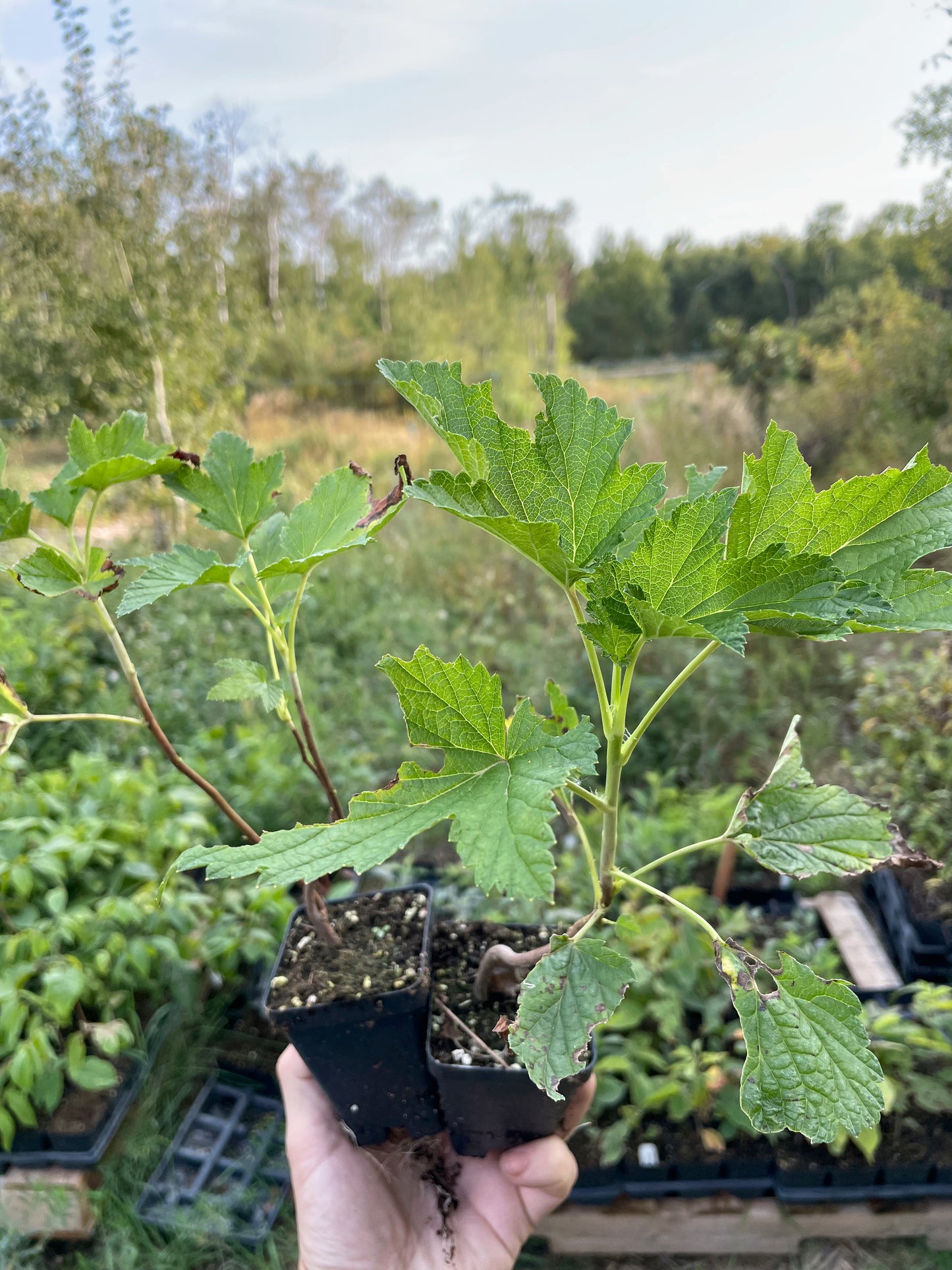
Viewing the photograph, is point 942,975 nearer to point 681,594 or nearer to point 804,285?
point 681,594

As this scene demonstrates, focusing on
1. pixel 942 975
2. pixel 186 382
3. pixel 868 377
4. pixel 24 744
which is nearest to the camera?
pixel 942 975

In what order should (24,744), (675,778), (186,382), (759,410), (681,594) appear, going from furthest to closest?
(186,382) < (759,410) < (675,778) < (24,744) < (681,594)

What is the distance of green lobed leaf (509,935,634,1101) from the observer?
59 centimetres

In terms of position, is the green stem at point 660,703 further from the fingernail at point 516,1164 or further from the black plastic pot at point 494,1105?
the fingernail at point 516,1164

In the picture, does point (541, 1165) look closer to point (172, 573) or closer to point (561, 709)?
point (561, 709)

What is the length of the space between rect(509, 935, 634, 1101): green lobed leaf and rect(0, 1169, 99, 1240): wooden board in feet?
5.43

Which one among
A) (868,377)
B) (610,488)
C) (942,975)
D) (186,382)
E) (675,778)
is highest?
(186,382)

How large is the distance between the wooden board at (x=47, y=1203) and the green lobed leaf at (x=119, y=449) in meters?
1.75

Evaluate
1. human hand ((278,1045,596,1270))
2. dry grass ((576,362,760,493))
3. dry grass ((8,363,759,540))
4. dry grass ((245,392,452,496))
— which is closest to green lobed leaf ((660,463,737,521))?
human hand ((278,1045,596,1270))

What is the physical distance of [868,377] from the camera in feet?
11.4

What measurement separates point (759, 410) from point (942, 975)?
10.3 feet

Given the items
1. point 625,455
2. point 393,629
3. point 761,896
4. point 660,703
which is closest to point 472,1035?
point 660,703

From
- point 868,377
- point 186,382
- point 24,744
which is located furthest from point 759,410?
point 24,744

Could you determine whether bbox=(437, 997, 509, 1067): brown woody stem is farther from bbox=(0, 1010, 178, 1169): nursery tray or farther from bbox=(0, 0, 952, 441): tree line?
bbox=(0, 0, 952, 441): tree line
